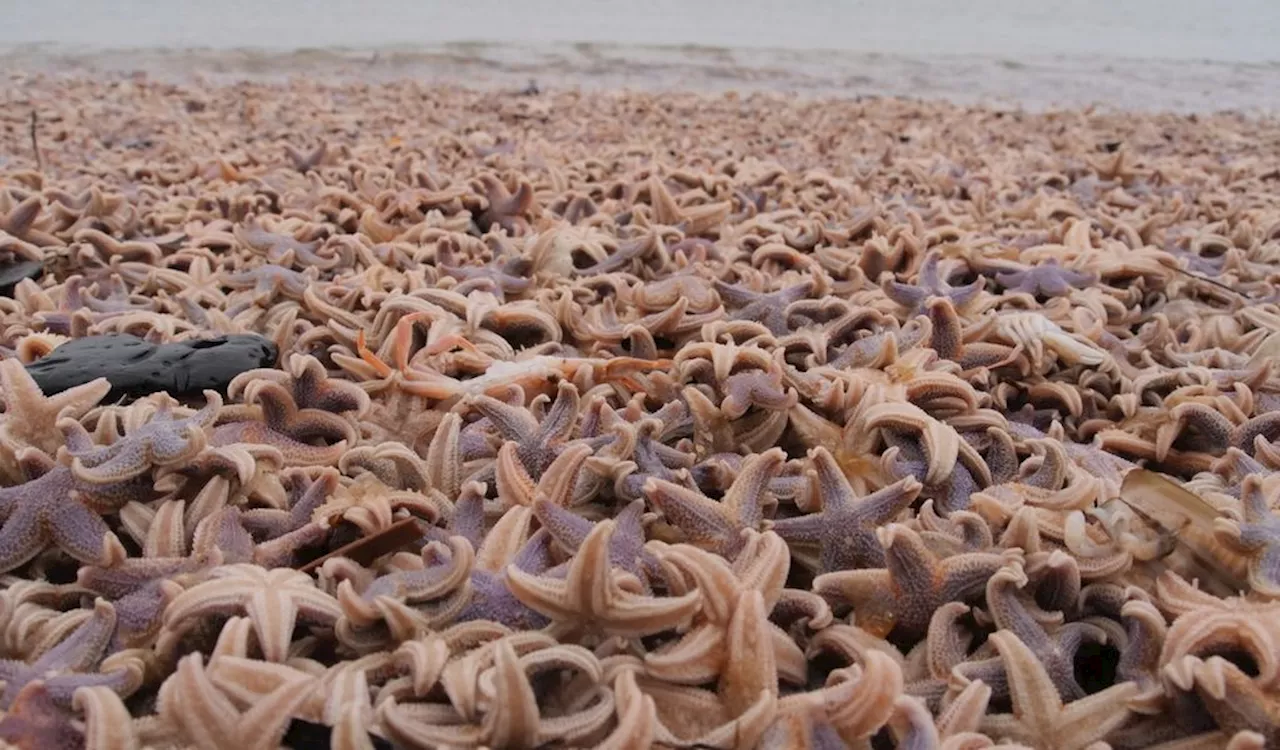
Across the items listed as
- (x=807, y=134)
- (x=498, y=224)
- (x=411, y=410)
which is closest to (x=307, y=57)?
(x=807, y=134)

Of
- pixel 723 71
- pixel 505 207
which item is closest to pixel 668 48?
pixel 723 71

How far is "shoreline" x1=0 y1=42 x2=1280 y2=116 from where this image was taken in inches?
448

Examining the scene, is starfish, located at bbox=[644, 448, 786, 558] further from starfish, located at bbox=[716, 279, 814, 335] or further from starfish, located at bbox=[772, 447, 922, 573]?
starfish, located at bbox=[716, 279, 814, 335]

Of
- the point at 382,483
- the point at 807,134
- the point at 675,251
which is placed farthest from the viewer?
the point at 807,134

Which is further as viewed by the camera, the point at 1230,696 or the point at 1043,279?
the point at 1043,279

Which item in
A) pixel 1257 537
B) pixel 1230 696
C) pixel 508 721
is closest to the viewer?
pixel 508 721

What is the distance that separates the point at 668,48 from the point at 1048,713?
14089 mm

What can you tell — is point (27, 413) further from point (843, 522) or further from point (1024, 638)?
point (1024, 638)

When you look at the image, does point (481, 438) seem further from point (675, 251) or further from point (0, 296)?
point (0, 296)

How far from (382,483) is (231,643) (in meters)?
0.62

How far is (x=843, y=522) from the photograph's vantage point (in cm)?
181

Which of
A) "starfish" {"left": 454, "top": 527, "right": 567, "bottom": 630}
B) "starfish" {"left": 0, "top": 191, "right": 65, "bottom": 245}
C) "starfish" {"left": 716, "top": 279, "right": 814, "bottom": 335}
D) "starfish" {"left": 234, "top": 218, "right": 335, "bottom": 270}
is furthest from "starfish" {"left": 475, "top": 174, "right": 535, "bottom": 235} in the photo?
"starfish" {"left": 454, "top": 527, "right": 567, "bottom": 630}

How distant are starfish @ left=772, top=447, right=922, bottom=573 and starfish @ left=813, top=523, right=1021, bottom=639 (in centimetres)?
7

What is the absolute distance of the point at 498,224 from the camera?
13.2ft
